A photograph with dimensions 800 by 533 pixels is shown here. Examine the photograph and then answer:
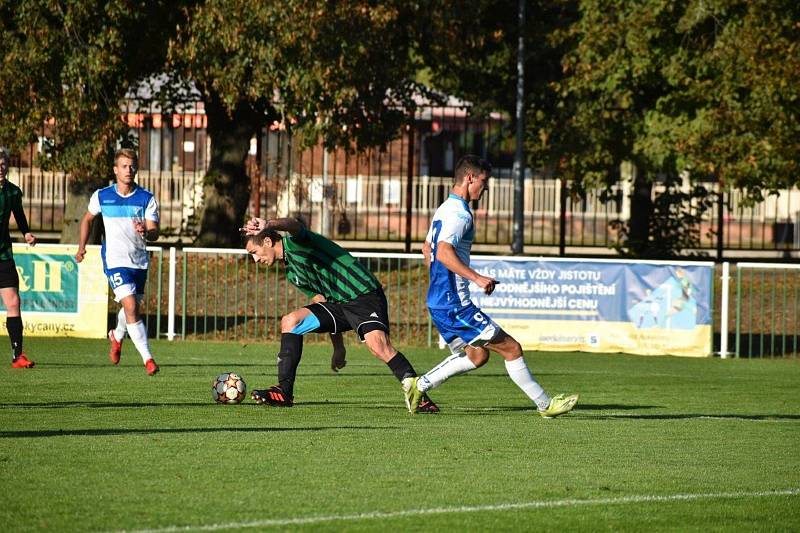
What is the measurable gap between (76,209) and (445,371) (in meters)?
15.6

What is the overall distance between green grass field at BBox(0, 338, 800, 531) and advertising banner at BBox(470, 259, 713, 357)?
14.6ft

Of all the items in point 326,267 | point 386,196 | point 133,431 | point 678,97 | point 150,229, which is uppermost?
point 678,97

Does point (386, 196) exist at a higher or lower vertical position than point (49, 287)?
higher

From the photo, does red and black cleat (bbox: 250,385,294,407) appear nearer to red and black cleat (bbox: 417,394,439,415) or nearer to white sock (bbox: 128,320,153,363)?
red and black cleat (bbox: 417,394,439,415)

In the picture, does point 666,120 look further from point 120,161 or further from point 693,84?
point 120,161

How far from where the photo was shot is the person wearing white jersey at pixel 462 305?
34.9ft

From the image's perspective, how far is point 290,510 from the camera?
693 cm

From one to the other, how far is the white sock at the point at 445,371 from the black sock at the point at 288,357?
1007mm

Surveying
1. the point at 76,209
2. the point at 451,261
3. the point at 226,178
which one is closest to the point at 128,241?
the point at 451,261

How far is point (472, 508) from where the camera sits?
23.4 feet

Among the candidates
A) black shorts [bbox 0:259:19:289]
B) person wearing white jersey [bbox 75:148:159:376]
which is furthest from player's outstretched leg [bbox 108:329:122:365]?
black shorts [bbox 0:259:19:289]

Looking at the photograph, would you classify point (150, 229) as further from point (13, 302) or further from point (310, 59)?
point (310, 59)

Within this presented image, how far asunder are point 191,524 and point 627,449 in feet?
→ 12.4

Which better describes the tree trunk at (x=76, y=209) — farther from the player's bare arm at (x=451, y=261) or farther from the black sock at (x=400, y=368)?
the player's bare arm at (x=451, y=261)
